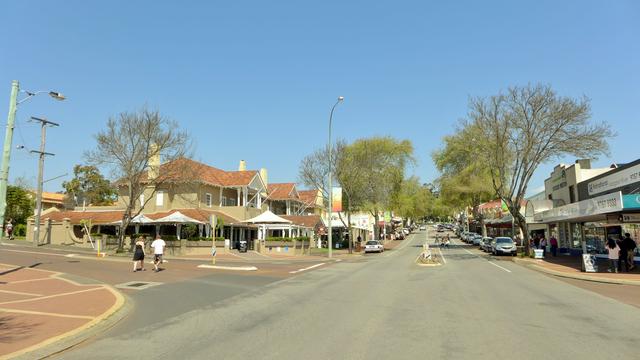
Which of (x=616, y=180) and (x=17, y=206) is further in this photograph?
(x=17, y=206)

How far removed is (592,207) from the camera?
25547 mm

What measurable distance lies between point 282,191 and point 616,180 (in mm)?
40238

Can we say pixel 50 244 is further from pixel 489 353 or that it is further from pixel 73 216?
pixel 489 353

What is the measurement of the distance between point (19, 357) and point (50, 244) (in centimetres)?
3977

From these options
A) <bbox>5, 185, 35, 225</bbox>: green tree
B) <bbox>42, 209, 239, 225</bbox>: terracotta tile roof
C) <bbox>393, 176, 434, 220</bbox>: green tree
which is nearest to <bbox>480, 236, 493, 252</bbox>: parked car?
<bbox>393, 176, 434, 220</bbox>: green tree

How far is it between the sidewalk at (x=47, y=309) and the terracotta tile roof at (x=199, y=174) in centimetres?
1846

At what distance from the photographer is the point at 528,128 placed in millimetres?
35500

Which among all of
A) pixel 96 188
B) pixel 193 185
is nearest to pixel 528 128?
pixel 193 185

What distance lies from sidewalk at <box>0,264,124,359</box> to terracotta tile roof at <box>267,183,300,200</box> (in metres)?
41.6

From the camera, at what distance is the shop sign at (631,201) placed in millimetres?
21609

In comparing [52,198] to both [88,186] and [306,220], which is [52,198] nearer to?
[88,186]

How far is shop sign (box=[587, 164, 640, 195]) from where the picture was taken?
26219 millimetres

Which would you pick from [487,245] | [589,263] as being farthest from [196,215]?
[589,263]

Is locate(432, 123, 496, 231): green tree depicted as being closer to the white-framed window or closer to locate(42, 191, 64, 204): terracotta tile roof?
the white-framed window
